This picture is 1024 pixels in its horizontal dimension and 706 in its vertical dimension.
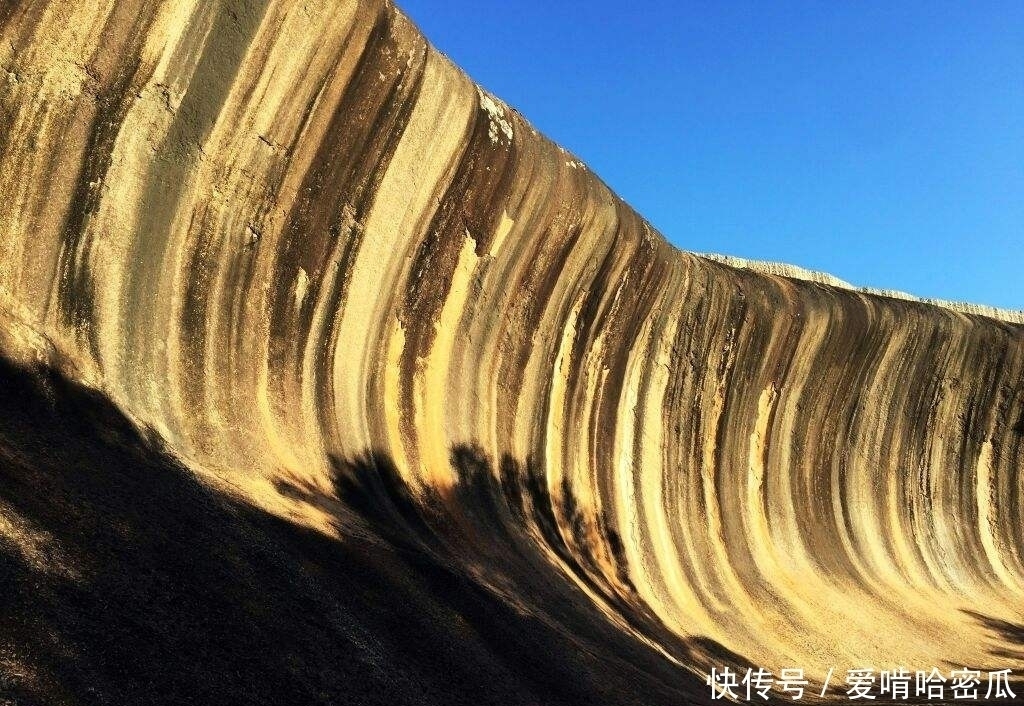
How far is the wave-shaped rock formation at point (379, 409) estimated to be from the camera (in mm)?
4793

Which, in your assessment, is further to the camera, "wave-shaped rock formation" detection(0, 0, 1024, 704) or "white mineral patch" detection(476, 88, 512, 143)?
"white mineral patch" detection(476, 88, 512, 143)

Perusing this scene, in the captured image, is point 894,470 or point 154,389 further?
point 894,470

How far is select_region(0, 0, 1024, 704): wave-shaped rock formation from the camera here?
4.79 m

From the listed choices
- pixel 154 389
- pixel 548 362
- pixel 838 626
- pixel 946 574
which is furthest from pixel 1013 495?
pixel 154 389

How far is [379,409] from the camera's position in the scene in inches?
368

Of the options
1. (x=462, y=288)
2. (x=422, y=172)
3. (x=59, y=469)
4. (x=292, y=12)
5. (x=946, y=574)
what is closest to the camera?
(x=59, y=469)

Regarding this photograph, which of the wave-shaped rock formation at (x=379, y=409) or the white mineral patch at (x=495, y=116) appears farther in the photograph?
the white mineral patch at (x=495, y=116)

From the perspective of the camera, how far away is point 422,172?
9.68 meters

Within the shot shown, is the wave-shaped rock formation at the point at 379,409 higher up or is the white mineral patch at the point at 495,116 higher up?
the white mineral patch at the point at 495,116

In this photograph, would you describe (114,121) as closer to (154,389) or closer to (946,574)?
(154,389)

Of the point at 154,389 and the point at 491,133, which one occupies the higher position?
the point at 491,133

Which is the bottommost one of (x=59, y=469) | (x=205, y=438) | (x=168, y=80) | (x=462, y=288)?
(x=59, y=469)

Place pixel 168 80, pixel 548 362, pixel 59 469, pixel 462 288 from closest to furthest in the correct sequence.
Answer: pixel 59 469 → pixel 168 80 → pixel 462 288 → pixel 548 362

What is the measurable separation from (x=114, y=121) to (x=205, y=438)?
2791 mm
